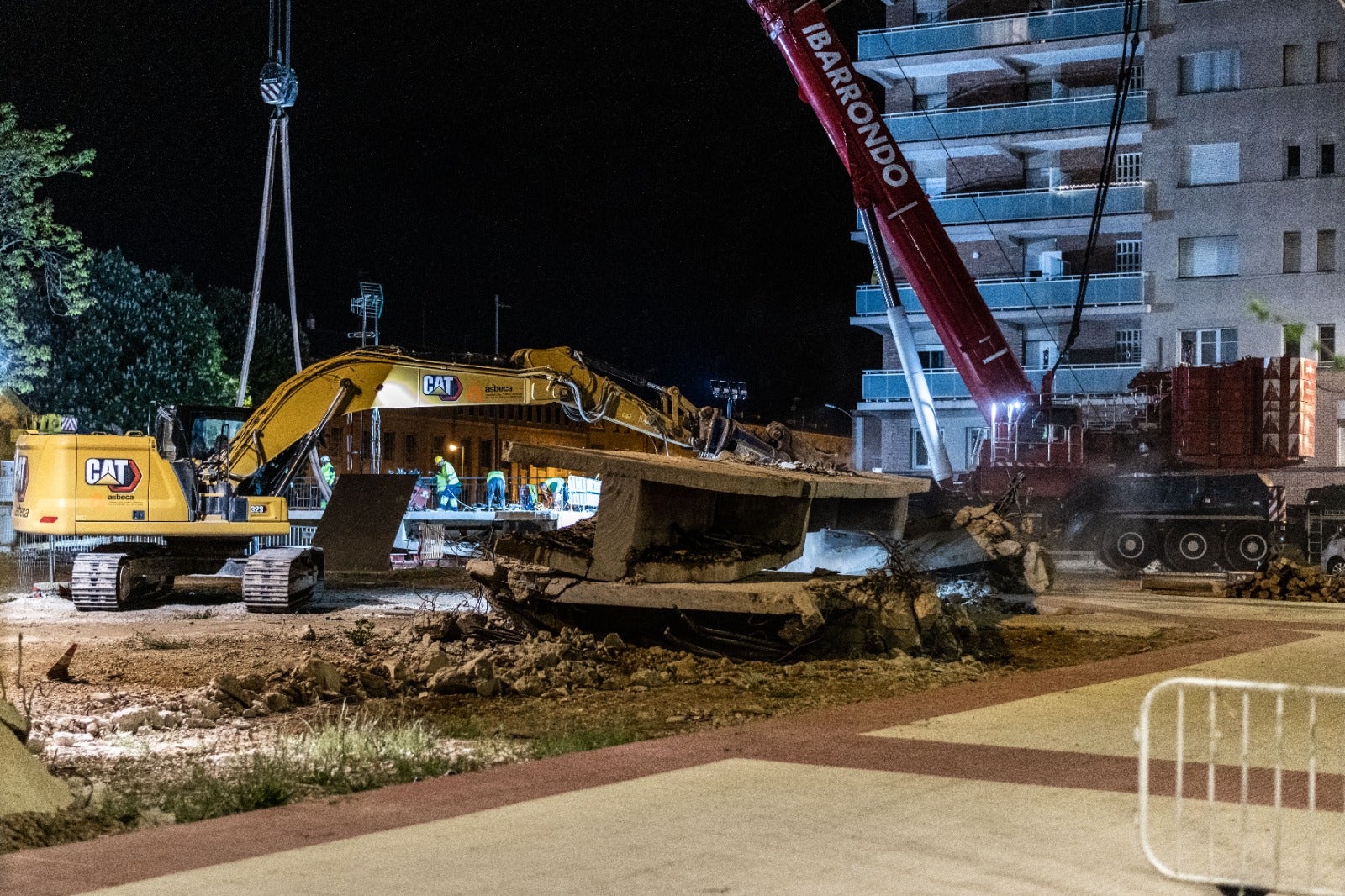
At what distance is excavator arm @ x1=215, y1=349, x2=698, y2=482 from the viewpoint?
21.6 meters

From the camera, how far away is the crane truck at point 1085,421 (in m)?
31.5

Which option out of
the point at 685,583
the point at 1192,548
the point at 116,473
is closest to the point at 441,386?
→ the point at 116,473

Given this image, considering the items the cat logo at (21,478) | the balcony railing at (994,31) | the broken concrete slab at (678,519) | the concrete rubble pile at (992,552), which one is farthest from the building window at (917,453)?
the broken concrete slab at (678,519)

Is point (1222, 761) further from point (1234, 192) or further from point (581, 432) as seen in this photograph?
point (581, 432)

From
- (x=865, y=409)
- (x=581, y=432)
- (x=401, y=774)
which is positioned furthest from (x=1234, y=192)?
(x=581, y=432)

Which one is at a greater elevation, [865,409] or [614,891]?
[865,409]

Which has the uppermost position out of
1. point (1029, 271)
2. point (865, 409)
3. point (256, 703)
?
point (1029, 271)

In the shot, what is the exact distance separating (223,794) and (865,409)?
4822cm

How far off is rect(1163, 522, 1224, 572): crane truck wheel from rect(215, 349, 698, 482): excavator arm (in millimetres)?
14898

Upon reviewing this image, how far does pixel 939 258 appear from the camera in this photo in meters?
32.5

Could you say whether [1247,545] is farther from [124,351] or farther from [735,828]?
[124,351]

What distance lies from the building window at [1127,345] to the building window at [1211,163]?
5.59 metres

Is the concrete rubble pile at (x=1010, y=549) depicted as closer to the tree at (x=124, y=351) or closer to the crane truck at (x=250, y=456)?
the crane truck at (x=250, y=456)

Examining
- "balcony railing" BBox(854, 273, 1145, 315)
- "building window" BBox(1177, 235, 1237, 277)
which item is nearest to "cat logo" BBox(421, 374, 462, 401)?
"balcony railing" BBox(854, 273, 1145, 315)
